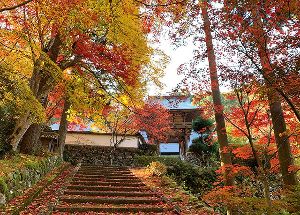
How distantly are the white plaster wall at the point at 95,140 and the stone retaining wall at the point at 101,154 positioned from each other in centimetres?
42

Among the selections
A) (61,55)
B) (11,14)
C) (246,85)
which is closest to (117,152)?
A: (61,55)

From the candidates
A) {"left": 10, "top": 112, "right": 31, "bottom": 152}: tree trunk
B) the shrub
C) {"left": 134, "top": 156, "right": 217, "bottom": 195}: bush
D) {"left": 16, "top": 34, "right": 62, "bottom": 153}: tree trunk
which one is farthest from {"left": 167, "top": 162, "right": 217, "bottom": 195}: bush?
{"left": 10, "top": 112, "right": 31, "bottom": 152}: tree trunk

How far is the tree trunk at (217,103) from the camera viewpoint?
9.09 meters

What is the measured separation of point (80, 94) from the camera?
40.3 ft

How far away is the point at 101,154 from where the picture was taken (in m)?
23.2

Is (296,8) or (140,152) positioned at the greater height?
(296,8)

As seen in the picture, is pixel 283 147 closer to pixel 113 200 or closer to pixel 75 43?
pixel 113 200

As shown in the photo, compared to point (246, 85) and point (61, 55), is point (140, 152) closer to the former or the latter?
point (61, 55)

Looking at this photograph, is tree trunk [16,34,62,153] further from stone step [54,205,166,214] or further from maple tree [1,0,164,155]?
stone step [54,205,166,214]

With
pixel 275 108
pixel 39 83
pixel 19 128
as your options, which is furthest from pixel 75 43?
pixel 275 108

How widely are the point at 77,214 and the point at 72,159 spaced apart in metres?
16.5

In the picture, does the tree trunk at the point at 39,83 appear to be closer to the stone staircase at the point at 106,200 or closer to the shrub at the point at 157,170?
the stone staircase at the point at 106,200

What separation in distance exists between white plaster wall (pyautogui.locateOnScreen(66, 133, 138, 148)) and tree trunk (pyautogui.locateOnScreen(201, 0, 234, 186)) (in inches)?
589

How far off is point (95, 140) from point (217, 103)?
51.8 feet
